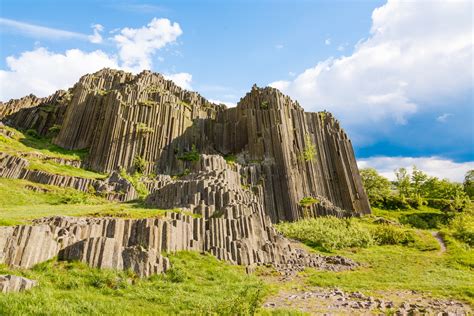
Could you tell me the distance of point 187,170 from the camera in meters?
45.8

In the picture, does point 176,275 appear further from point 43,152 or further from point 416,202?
point 416,202

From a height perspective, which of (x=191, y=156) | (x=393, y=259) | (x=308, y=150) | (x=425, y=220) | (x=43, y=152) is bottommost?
(x=393, y=259)

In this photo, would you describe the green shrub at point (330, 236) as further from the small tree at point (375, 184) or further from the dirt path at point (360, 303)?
the small tree at point (375, 184)

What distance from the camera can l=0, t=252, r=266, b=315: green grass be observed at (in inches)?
316

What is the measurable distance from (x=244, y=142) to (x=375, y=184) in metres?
38.3

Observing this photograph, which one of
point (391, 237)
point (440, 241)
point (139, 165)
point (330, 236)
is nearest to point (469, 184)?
point (440, 241)

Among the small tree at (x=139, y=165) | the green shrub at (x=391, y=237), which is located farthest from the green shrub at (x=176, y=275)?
the small tree at (x=139, y=165)

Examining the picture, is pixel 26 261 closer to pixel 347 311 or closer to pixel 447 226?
pixel 347 311

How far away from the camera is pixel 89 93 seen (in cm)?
5553

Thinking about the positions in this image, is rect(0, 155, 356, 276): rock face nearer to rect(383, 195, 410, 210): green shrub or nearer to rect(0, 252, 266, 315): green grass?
rect(0, 252, 266, 315): green grass

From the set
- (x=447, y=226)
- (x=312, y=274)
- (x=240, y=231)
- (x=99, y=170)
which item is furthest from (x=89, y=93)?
(x=447, y=226)

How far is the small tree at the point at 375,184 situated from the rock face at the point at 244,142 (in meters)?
20.3

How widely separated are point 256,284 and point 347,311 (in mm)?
4140

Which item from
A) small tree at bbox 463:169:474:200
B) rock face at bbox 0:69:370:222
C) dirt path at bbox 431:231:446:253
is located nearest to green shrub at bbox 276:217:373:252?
dirt path at bbox 431:231:446:253
